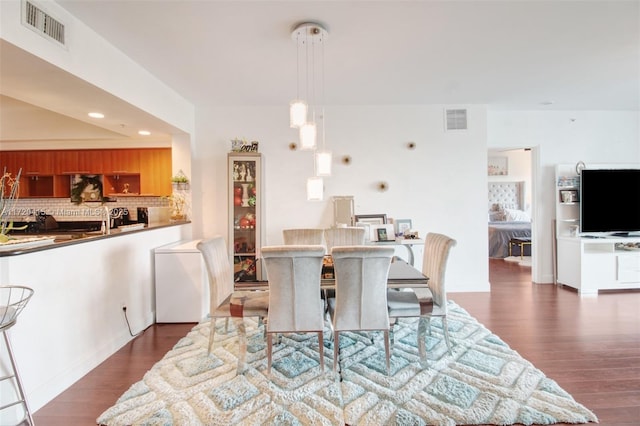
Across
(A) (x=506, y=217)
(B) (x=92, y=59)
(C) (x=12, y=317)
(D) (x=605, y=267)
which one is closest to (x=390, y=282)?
(C) (x=12, y=317)

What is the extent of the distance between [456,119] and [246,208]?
3189 mm

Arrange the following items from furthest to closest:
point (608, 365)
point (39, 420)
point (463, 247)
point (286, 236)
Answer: point (463, 247) < point (286, 236) < point (608, 365) < point (39, 420)

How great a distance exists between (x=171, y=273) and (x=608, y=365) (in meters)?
4.04

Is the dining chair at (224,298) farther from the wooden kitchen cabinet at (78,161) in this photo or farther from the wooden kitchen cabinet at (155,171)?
the wooden kitchen cabinet at (78,161)

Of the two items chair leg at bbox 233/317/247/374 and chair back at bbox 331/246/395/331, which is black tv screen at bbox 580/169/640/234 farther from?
chair leg at bbox 233/317/247/374

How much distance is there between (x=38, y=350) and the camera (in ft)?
7.14

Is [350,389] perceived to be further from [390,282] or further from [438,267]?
[438,267]

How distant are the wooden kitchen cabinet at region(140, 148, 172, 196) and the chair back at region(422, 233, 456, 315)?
3.91 m

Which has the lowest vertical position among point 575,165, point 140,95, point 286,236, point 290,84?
point 286,236

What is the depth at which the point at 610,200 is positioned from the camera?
485 cm

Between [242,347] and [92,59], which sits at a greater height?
[92,59]

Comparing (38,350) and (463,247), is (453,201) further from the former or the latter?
(38,350)

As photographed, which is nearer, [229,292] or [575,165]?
[229,292]

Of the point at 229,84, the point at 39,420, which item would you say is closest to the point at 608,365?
the point at 39,420
